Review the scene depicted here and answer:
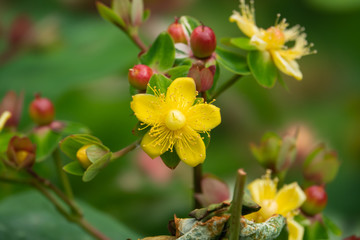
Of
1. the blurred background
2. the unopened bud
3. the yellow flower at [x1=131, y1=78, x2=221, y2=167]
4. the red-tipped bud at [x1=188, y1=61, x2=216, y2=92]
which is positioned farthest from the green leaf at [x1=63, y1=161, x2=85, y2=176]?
the blurred background

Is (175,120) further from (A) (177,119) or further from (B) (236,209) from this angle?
(B) (236,209)

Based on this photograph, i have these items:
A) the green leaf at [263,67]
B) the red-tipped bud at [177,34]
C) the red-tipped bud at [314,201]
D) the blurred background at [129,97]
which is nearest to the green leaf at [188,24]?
the red-tipped bud at [177,34]

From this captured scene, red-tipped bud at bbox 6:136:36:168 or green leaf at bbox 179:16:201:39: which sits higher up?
green leaf at bbox 179:16:201:39

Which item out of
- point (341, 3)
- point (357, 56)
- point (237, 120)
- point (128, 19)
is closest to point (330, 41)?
point (357, 56)

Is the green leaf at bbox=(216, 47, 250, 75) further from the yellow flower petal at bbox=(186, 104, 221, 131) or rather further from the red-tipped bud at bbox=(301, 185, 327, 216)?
the red-tipped bud at bbox=(301, 185, 327, 216)

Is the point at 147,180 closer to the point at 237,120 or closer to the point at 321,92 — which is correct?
the point at 237,120

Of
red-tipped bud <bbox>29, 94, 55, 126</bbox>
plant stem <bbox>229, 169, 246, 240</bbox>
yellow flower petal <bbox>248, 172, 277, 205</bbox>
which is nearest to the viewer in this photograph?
plant stem <bbox>229, 169, 246, 240</bbox>
